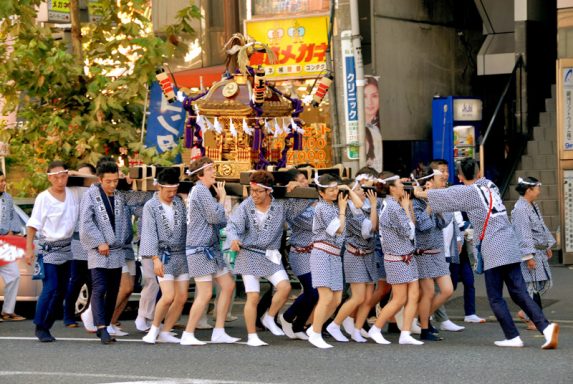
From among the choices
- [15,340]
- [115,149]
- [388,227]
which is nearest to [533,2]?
[115,149]

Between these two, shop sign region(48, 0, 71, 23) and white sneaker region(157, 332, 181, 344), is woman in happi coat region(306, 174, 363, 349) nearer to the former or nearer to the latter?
white sneaker region(157, 332, 181, 344)

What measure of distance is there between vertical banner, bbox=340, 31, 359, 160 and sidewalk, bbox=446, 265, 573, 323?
242cm

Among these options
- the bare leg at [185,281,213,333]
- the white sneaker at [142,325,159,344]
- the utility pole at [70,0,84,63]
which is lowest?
the white sneaker at [142,325,159,344]

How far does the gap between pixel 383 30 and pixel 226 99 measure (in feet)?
26.8

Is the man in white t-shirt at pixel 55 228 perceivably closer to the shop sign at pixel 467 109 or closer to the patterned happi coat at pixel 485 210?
the patterned happi coat at pixel 485 210

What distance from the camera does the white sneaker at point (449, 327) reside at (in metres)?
13.7

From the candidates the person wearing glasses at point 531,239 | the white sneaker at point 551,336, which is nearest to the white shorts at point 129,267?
the person wearing glasses at point 531,239

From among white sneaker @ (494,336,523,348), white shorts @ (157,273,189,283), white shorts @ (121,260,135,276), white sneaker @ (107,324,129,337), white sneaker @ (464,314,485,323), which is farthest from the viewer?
white sneaker @ (464,314,485,323)

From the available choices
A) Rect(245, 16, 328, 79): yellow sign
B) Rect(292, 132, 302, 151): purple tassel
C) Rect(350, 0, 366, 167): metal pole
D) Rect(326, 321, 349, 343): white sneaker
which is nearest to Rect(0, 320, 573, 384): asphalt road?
Rect(326, 321, 349, 343): white sneaker

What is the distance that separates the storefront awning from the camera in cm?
2331

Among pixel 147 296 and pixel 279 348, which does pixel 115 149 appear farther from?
pixel 279 348

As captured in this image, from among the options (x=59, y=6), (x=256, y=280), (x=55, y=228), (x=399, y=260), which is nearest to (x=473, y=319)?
(x=399, y=260)

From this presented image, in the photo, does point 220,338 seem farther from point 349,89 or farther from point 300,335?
point 349,89

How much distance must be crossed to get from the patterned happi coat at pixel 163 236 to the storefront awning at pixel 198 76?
35.0 ft
